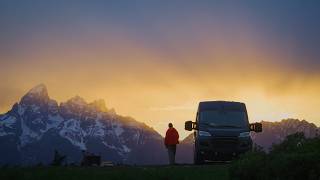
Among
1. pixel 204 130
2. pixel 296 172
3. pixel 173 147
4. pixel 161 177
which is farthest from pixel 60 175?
pixel 173 147

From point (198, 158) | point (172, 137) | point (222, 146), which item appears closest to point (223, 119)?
point (222, 146)

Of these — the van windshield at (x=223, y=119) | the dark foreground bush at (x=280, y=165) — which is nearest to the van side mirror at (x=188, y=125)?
the van windshield at (x=223, y=119)

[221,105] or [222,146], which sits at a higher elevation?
[221,105]

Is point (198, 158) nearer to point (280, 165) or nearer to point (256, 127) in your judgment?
point (256, 127)

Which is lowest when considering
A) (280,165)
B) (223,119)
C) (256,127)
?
(280,165)

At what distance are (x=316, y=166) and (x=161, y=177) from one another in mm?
5783

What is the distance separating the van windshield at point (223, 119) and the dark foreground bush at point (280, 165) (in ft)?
53.5

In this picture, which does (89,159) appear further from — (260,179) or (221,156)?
(260,179)

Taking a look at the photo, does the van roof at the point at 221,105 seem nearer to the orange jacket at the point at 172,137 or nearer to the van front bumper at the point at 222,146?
the van front bumper at the point at 222,146

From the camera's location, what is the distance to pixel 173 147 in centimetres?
3366

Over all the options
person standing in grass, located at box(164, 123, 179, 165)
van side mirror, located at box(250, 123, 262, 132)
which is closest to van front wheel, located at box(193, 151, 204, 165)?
van side mirror, located at box(250, 123, 262, 132)

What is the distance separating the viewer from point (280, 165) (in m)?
11.7

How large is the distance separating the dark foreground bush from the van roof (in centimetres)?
1669

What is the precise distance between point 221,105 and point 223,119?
75cm
